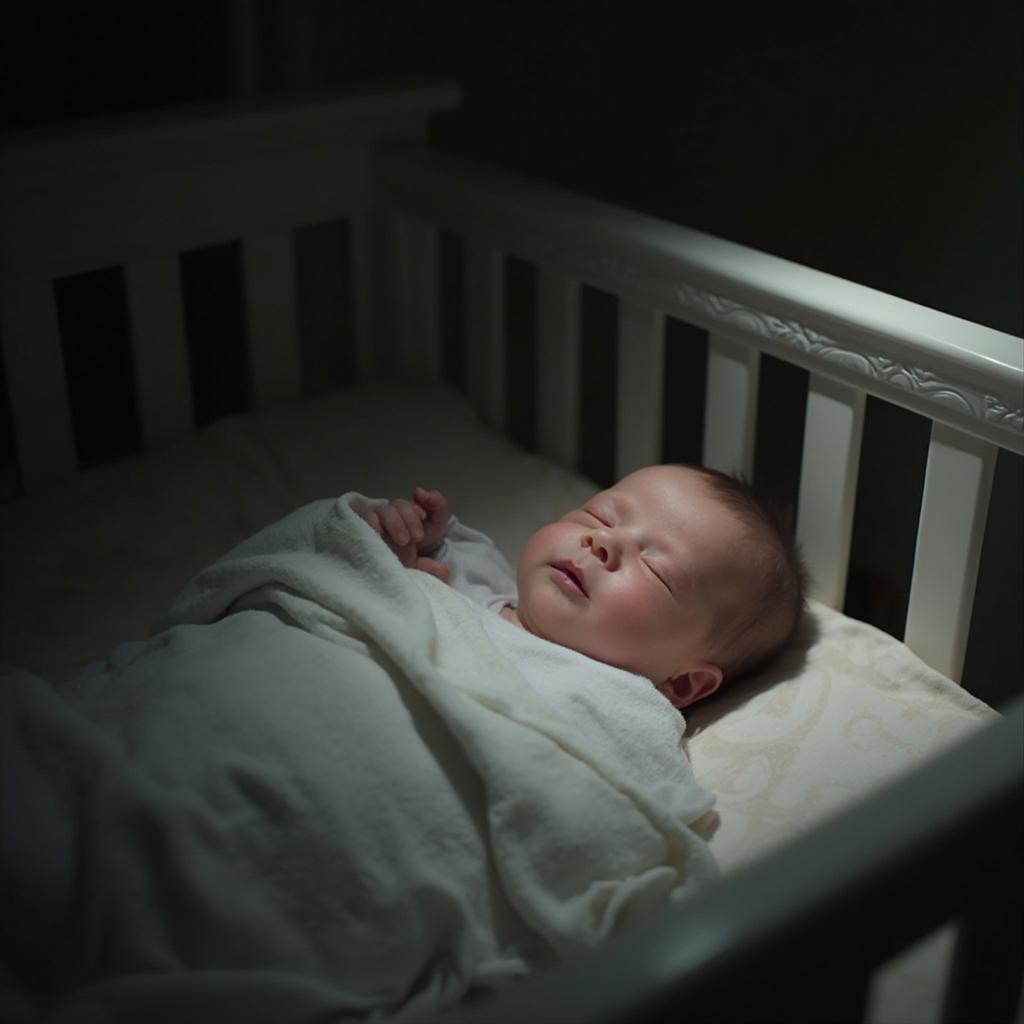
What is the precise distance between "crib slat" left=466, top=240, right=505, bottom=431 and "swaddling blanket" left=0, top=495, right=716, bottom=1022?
2.00 feet

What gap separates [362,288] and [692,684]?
2.43 ft

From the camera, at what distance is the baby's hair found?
3.66ft

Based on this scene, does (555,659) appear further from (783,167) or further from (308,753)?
(783,167)

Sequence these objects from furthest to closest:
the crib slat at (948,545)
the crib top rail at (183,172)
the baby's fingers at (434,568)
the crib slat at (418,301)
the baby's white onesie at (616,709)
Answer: the crib slat at (418,301), the crib top rail at (183,172), the baby's fingers at (434,568), the crib slat at (948,545), the baby's white onesie at (616,709)

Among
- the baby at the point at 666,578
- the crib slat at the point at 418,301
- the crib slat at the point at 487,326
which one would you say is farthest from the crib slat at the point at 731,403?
the crib slat at the point at 418,301

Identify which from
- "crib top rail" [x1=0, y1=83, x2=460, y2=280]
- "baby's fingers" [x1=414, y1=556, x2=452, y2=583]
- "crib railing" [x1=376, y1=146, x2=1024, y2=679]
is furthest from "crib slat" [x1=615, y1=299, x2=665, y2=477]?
"crib top rail" [x1=0, y1=83, x2=460, y2=280]

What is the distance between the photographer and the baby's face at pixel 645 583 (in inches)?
42.9

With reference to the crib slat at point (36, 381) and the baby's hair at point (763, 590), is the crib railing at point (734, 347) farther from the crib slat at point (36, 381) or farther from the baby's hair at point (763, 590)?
the crib slat at point (36, 381)

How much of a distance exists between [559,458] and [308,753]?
701 millimetres

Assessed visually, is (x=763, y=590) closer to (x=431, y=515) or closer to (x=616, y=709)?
(x=616, y=709)

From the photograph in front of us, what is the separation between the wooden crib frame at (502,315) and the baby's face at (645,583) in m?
0.17

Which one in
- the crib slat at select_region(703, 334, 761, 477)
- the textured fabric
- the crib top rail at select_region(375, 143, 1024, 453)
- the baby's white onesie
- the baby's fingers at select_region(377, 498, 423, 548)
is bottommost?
the textured fabric

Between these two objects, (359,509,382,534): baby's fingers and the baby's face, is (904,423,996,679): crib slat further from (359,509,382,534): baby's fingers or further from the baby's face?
(359,509,382,534): baby's fingers

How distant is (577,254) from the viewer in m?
1.37
